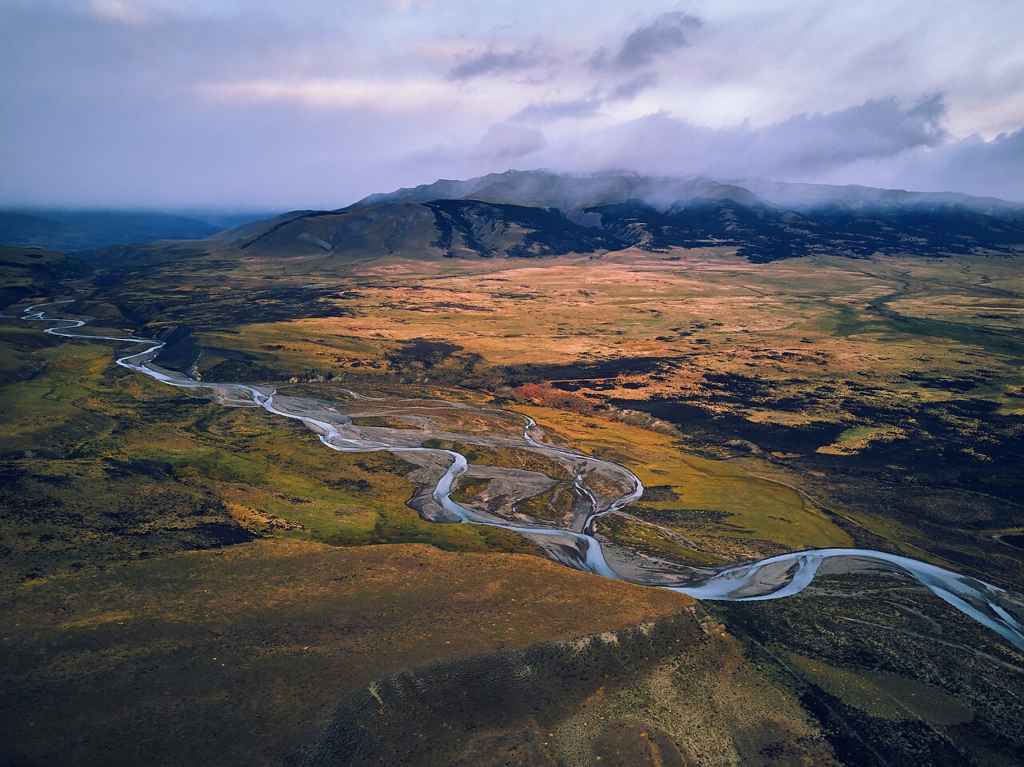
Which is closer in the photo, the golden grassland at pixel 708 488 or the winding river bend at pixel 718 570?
the winding river bend at pixel 718 570

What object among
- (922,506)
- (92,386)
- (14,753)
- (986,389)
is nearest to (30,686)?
(14,753)

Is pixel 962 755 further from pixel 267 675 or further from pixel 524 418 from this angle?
pixel 524 418

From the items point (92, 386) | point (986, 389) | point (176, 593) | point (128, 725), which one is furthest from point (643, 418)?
point (92, 386)

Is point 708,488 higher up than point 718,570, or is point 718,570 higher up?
point 708,488

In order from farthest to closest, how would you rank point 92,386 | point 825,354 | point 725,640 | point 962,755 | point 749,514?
point 825,354 < point 92,386 < point 749,514 < point 725,640 < point 962,755

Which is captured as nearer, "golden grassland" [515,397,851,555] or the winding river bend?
the winding river bend

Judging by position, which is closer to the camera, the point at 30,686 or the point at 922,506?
the point at 30,686

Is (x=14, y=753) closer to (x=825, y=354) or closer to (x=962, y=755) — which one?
(x=962, y=755)

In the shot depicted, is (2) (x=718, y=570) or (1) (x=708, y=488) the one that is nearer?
(2) (x=718, y=570)

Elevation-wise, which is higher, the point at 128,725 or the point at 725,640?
the point at 128,725

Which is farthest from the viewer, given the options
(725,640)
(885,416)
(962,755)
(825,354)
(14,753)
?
(825,354)
